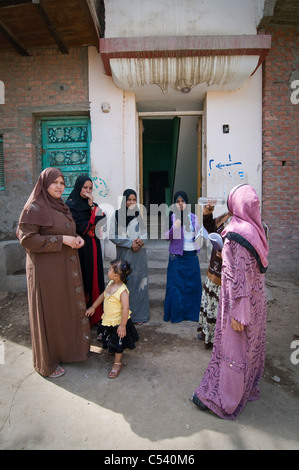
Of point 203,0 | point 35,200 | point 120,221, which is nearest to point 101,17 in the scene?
point 203,0

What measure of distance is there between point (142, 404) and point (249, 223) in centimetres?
158

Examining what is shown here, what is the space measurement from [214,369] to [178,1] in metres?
5.33

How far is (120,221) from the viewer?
3664 mm

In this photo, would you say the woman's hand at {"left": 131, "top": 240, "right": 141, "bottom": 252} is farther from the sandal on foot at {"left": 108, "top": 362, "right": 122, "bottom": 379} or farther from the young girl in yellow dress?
the sandal on foot at {"left": 108, "top": 362, "right": 122, "bottom": 379}

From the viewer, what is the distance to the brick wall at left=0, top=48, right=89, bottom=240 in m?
5.44

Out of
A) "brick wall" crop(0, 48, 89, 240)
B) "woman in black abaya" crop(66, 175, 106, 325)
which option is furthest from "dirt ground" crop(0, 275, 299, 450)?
"brick wall" crop(0, 48, 89, 240)

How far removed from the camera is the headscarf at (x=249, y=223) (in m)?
2.03

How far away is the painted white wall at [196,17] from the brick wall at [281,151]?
663mm

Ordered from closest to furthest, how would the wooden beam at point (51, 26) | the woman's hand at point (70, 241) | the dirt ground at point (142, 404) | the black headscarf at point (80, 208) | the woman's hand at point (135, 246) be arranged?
the dirt ground at point (142, 404) → the woman's hand at point (70, 241) → the black headscarf at point (80, 208) → the woman's hand at point (135, 246) → the wooden beam at point (51, 26)

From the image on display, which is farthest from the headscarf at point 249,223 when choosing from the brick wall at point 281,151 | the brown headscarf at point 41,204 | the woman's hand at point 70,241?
the brick wall at point 281,151

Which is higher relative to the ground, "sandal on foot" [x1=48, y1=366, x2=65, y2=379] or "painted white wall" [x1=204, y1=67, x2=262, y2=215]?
"painted white wall" [x1=204, y1=67, x2=262, y2=215]

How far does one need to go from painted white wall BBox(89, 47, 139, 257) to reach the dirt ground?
9.09 feet

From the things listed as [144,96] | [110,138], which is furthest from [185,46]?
[110,138]

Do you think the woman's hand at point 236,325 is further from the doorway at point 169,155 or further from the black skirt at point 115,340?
the doorway at point 169,155
